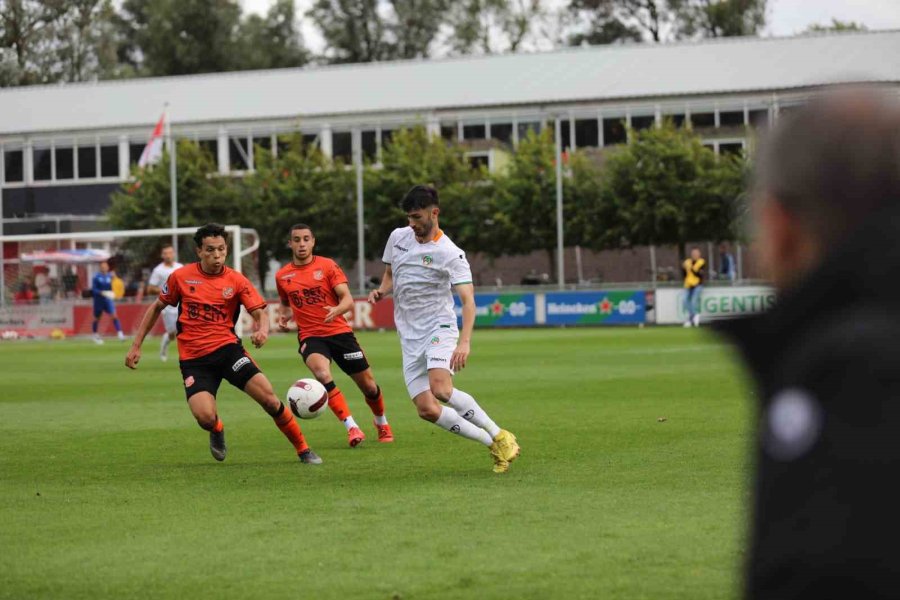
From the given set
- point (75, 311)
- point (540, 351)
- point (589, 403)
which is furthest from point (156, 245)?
point (589, 403)

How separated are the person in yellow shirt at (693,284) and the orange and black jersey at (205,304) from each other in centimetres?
2650

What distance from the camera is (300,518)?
856 centimetres

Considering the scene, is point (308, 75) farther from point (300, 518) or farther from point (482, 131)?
point (300, 518)

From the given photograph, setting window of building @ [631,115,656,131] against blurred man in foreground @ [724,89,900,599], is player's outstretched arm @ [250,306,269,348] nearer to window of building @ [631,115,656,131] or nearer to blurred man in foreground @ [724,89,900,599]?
blurred man in foreground @ [724,89,900,599]

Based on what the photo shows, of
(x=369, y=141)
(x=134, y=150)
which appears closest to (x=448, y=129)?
(x=369, y=141)

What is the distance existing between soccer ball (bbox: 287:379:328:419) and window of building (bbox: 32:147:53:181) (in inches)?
2362

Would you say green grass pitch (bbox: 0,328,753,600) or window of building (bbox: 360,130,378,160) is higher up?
window of building (bbox: 360,130,378,160)

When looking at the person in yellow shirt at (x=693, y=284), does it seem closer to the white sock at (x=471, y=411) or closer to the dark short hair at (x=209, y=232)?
the dark short hair at (x=209, y=232)

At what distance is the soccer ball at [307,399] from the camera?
12.9 metres

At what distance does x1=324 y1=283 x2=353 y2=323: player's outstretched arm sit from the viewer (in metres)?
13.1

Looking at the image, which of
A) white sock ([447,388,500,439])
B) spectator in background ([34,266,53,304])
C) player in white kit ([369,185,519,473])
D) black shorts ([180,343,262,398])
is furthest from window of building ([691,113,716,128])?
white sock ([447,388,500,439])

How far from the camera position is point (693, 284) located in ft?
127

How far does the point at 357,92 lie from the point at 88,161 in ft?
45.1

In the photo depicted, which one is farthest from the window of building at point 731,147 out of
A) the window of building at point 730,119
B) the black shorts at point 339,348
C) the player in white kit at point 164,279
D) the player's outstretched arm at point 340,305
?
the black shorts at point 339,348
